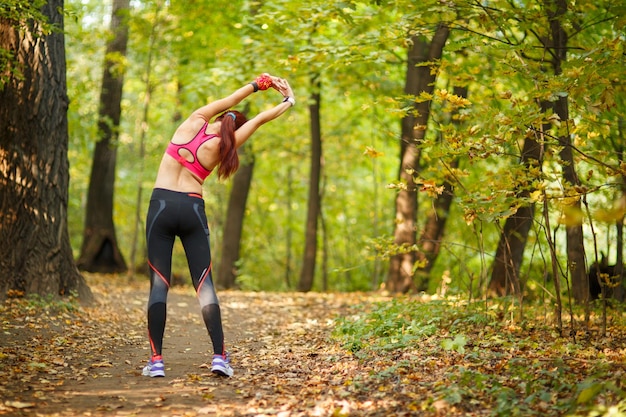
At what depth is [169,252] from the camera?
5.32m

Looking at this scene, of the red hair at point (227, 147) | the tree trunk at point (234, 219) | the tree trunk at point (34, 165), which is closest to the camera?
the red hair at point (227, 147)

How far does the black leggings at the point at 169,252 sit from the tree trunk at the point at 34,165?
350cm

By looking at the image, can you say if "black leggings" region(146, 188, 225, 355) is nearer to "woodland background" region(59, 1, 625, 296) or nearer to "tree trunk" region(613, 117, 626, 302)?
"woodland background" region(59, 1, 625, 296)

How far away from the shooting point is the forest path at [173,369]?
440 cm

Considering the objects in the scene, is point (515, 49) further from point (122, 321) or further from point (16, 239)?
point (16, 239)

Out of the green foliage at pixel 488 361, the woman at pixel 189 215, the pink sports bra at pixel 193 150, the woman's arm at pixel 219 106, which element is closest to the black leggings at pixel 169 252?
the woman at pixel 189 215

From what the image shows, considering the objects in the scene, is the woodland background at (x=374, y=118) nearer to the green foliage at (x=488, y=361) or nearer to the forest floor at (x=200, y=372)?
the green foliage at (x=488, y=361)

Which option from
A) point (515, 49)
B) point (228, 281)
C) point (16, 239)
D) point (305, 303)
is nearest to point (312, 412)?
point (515, 49)

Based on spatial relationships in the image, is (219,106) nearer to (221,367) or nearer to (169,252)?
(169,252)

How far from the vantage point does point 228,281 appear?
612 inches

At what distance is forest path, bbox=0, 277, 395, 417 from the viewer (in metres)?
4.40

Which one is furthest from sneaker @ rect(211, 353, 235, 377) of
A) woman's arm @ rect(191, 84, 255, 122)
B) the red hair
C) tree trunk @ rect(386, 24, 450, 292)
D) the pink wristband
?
tree trunk @ rect(386, 24, 450, 292)

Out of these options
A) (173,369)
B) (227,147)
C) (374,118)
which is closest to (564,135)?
(227,147)

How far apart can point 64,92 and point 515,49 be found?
5.93 metres
